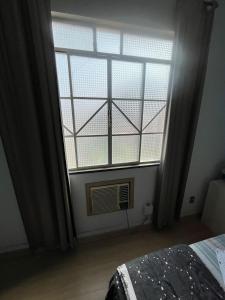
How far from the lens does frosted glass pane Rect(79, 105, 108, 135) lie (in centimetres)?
A: 153

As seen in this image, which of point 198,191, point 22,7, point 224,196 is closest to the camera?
point 22,7

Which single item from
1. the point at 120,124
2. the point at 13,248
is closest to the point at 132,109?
the point at 120,124

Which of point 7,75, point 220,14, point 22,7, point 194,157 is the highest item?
point 220,14

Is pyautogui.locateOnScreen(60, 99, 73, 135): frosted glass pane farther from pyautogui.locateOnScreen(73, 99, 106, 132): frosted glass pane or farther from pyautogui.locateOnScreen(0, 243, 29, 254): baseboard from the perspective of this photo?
pyautogui.locateOnScreen(0, 243, 29, 254): baseboard

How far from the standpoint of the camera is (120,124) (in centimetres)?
161

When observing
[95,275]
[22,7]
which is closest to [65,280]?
[95,275]

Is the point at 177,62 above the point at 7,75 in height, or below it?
above

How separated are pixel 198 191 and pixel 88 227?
1516 millimetres

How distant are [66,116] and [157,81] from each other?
98 cm

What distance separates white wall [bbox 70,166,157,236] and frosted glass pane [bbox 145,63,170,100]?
31.3 inches

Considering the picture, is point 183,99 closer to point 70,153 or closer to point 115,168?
point 115,168

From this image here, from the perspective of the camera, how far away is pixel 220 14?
1478mm

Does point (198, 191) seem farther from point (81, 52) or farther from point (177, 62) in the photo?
point (81, 52)

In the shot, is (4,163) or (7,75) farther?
(4,163)
